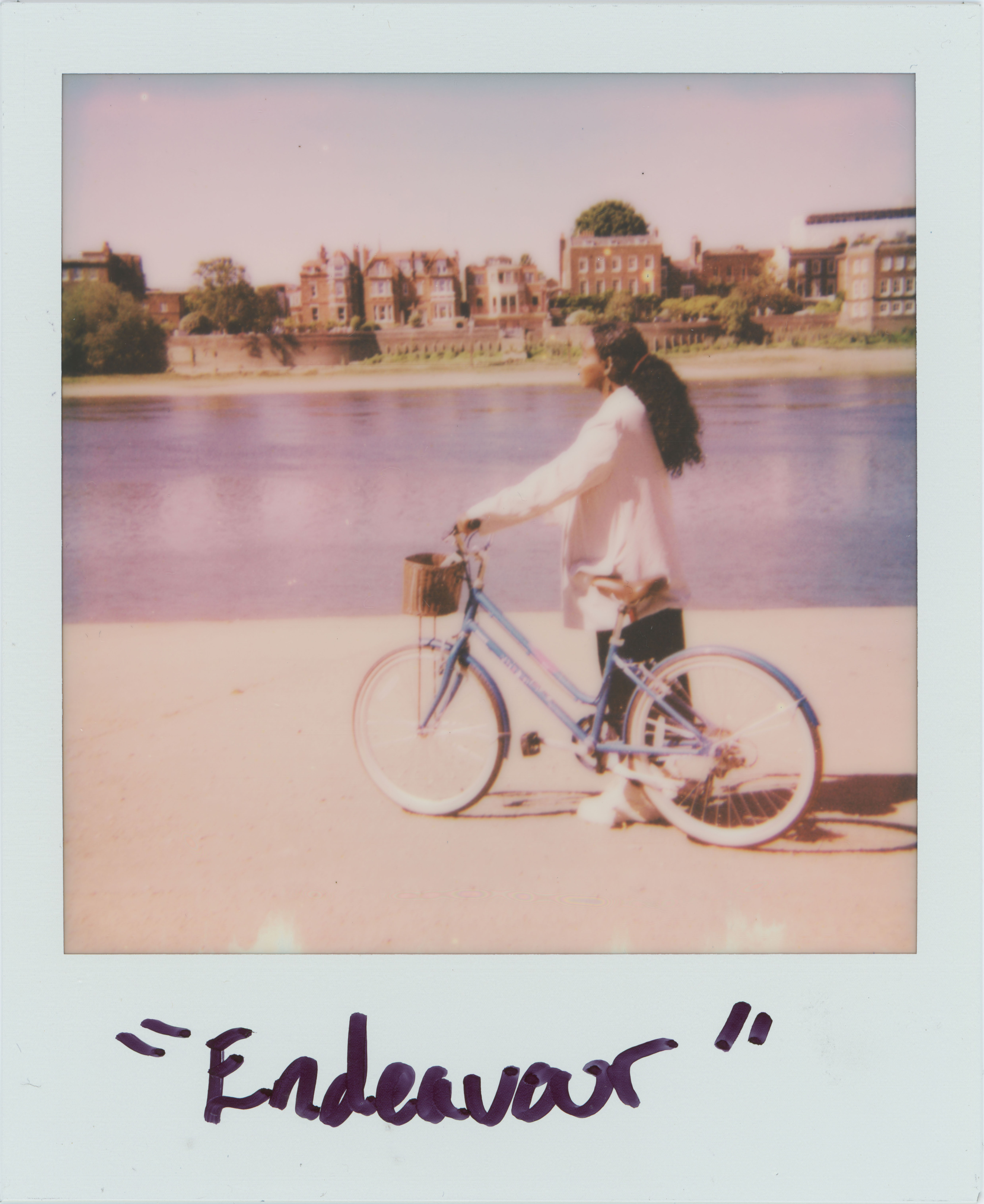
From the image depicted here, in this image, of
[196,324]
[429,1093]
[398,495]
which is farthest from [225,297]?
[429,1093]

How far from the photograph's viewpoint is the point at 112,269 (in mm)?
3527

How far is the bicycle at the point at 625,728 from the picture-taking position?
318 cm

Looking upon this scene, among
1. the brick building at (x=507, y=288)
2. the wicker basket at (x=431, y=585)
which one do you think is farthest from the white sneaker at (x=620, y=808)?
the brick building at (x=507, y=288)

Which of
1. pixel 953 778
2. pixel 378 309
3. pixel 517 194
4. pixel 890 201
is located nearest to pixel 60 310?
pixel 378 309

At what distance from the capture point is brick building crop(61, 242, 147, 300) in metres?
3.51

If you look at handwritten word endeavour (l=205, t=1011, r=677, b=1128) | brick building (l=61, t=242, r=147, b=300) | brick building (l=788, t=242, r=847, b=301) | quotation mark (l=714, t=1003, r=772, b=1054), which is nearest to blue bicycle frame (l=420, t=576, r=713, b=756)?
quotation mark (l=714, t=1003, r=772, b=1054)

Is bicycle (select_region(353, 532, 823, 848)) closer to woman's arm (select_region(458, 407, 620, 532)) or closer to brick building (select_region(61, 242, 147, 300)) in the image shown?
woman's arm (select_region(458, 407, 620, 532))

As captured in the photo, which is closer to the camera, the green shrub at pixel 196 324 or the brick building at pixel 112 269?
the brick building at pixel 112 269

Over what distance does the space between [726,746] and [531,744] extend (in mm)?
645

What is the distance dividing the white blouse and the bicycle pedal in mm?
418

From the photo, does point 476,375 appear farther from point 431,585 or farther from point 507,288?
point 431,585

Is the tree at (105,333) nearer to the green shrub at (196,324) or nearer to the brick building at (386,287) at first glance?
the green shrub at (196,324)

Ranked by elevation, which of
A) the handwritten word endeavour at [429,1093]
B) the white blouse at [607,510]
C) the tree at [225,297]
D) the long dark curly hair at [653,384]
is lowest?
the handwritten word endeavour at [429,1093]

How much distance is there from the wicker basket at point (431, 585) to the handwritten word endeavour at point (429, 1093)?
1.46 meters
